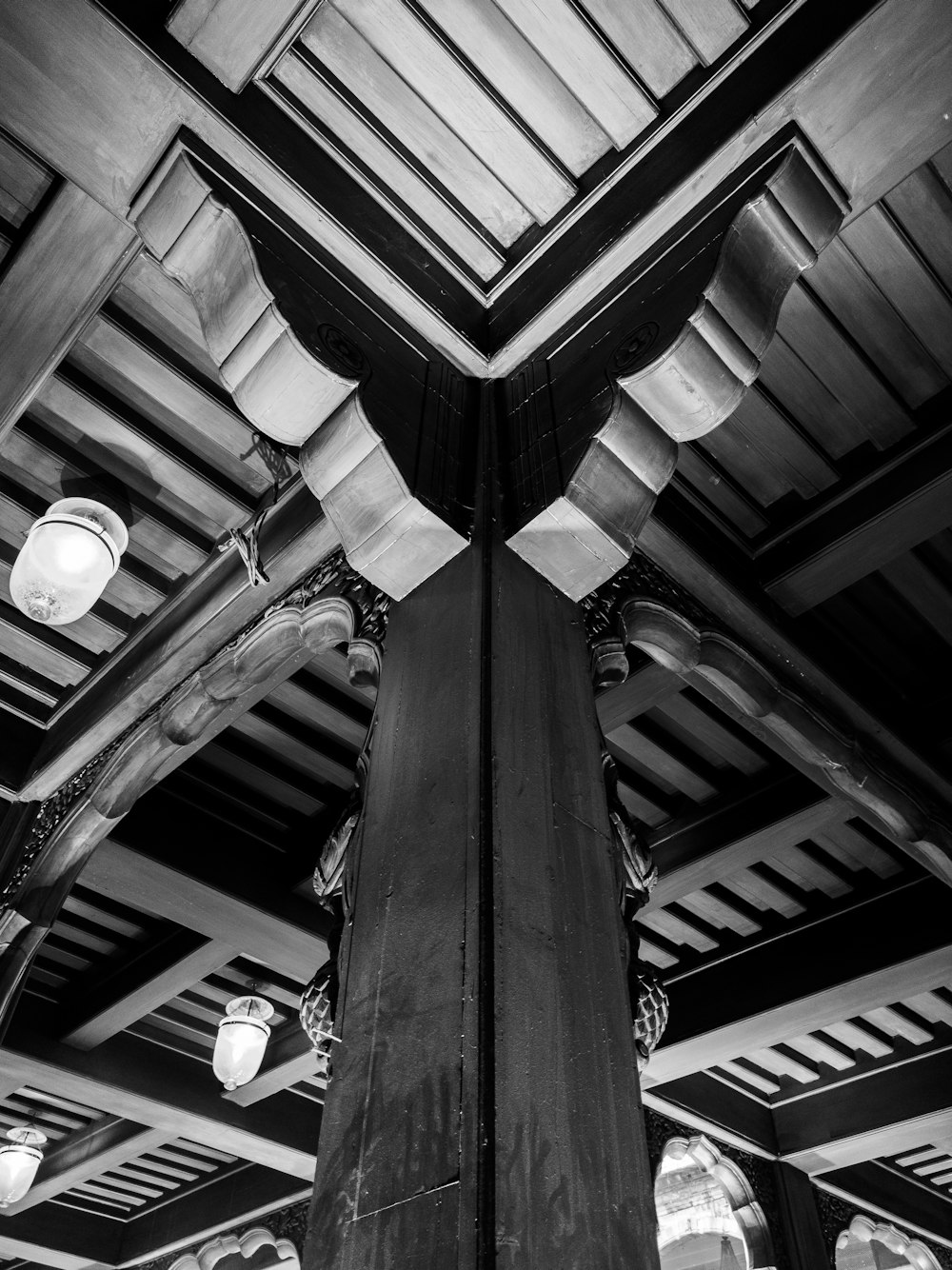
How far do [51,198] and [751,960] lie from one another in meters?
4.54

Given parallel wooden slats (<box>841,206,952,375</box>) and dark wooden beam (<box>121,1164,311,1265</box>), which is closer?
parallel wooden slats (<box>841,206,952,375</box>)

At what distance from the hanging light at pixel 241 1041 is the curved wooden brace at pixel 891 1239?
4191mm

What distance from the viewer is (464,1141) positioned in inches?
52.0

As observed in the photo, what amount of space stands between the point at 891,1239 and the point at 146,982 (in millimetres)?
5551

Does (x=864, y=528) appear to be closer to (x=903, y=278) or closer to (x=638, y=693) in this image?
(x=903, y=278)

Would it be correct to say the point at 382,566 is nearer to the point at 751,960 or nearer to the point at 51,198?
the point at 51,198

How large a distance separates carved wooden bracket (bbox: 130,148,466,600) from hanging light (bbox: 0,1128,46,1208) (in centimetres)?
554

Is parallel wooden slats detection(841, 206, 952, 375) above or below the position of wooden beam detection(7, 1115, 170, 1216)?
above

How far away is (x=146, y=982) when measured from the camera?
5.05 meters

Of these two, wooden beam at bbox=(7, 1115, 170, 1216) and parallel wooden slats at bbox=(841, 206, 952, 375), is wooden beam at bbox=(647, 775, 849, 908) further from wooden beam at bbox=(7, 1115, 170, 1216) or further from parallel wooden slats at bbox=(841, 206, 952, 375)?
wooden beam at bbox=(7, 1115, 170, 1216)

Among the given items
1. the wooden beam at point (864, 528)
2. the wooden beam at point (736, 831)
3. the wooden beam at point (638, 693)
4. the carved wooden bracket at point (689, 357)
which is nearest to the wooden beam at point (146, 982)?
the wooden beam at point (736, 831)

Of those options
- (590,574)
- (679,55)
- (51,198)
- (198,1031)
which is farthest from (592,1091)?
(198,1031)

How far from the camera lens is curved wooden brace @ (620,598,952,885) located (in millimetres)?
2846

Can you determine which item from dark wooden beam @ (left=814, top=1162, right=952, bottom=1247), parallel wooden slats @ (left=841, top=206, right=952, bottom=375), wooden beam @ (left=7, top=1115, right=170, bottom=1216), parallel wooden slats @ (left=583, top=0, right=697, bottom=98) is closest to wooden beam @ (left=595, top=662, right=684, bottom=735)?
parallel wooden slats @ (left=841, top=206, right=952, bottom=375)
